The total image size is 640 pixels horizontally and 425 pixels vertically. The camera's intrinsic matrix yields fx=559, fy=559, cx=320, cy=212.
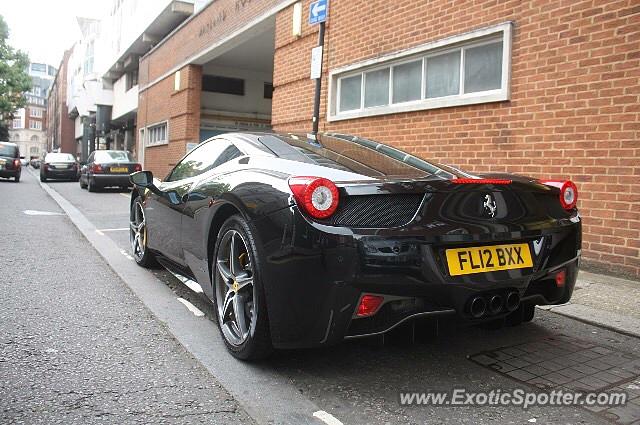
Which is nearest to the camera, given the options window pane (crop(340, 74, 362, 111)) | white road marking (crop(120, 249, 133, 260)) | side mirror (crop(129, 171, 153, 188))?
side mirror (crop(129, 171, 153, 188))

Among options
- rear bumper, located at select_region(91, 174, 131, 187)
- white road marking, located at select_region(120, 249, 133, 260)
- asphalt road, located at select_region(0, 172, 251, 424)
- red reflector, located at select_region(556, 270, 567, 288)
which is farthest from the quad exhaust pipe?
rear bumper, located at select_region(91, 174, 131, 187)

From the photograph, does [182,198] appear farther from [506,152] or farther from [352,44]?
[352,44]

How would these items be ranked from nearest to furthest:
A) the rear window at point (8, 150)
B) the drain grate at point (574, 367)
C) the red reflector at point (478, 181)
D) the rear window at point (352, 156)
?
the drain grate at point (574, 367), the red reflector at point (478, 181), the rear window at point (352, 156), the rear window at point (8, 150)

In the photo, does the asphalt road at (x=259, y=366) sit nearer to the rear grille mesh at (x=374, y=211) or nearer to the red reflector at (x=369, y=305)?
the red reflector at (x=369, y=305)

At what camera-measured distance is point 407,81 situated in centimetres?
782

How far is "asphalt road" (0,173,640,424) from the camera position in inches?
97.9

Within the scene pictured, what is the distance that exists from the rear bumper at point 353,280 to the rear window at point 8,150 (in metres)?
23.8

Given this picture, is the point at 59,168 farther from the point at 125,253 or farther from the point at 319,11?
the point at 319,11

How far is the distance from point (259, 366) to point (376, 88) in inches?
245

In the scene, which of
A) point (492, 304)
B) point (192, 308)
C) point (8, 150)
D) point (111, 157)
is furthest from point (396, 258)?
point (8, 150)

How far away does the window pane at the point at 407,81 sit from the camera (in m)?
7.62

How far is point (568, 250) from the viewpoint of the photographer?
10.2 feet

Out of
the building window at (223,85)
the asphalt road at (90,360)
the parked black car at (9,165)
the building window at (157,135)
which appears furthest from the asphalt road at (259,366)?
the parked black car at (9,165)

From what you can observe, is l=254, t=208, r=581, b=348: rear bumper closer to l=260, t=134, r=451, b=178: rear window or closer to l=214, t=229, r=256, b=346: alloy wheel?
l=214, t=229, r=256, b=346: alloy wheel
